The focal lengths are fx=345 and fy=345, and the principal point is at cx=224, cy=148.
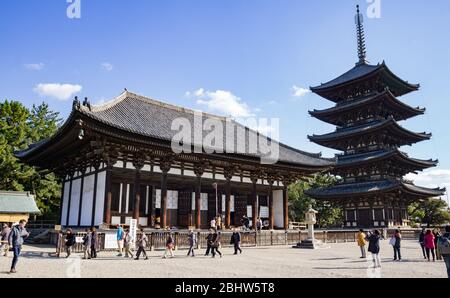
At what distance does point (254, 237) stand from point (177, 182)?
627 cm

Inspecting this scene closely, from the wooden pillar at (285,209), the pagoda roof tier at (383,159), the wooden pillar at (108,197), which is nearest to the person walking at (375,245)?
the wooden pillar at (108,197)

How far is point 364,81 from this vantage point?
4022 centimetres

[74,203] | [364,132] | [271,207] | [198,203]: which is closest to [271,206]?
[271,207]

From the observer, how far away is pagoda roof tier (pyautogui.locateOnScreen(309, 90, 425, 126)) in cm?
3775

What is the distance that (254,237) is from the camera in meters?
22.5

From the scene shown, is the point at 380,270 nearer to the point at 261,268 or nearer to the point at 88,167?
the point at 261,268

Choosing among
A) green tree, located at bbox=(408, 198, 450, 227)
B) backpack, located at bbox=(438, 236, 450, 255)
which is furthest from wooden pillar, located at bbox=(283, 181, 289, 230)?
green tree, located at bbox=(408, 198, 450, 227)

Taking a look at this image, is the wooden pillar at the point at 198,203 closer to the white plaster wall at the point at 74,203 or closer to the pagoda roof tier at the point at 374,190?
the white plaster wall at the point at 74,203

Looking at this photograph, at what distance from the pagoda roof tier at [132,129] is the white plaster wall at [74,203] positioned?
2.21 metres

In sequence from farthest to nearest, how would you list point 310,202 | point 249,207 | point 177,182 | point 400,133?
point 310,202 → point 400,133 → point 249,207 → point 177,182

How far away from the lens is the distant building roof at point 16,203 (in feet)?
80.9

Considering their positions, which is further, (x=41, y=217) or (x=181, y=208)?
(x=41, y=217)

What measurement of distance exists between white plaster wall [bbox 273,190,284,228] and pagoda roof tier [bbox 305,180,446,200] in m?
11.3
